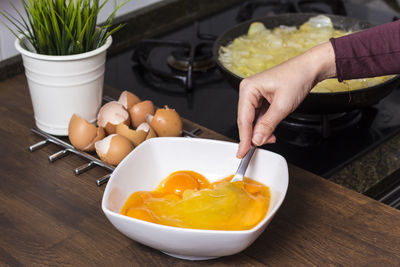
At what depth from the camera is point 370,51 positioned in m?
0.98

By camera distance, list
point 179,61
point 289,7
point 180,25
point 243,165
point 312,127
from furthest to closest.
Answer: point 289,7 < point 180,25 < point 179,61 < point 312,127 < point 243,165

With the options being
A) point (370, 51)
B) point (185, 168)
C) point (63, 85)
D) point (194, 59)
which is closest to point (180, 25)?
point (194, 59)

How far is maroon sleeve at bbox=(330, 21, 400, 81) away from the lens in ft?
3.18

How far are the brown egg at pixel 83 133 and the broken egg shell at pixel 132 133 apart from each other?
0.05 metres

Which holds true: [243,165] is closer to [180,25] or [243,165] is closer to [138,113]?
[138,113]

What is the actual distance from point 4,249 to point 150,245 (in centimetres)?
27

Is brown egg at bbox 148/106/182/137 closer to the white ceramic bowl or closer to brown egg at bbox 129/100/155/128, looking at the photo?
brown egg at bbox 129/100/155/128

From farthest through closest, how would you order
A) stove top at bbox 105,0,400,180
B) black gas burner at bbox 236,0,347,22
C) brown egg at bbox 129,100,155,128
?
black gas burner at bbox 236,0,347,22 → stove top at bbox 105,0,400,180 → brown egg at bbox 129,100,155,128

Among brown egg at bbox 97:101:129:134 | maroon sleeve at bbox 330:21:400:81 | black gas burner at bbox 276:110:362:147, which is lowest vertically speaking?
black gas burner at bbox 276:110:362:147

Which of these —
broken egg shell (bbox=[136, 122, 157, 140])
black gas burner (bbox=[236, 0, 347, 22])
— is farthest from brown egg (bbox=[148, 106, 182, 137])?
black gas burner (bbox=[236, 0, 347, 22])

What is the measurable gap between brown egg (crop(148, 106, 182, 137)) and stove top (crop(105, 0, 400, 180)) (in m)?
0.22

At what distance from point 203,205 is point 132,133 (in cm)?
33

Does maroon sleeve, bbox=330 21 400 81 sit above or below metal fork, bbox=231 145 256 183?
above

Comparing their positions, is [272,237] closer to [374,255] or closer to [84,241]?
[374,255]
